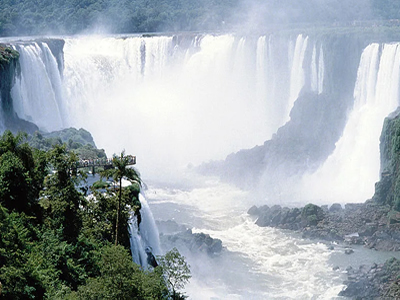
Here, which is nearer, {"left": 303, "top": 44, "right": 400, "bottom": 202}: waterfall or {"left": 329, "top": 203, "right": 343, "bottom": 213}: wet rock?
{"left": 329, "top": 203, "right": 343, "bottom": 213}: wet rock

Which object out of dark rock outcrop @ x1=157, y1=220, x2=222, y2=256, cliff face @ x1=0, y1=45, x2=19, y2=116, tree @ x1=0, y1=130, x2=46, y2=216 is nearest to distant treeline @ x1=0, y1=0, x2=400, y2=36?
cliff face @ x1=0, y1=45, x2=19, y2=116

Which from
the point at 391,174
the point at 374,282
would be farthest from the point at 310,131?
the point at 374,282

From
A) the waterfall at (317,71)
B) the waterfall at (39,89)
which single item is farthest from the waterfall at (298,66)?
the waterfall at (39,89)

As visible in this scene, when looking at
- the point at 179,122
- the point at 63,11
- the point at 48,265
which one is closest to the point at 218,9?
the point at 63,11

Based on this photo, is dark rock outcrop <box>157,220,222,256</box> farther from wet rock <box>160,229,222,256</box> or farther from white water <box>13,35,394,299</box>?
white water <box>13,35,394,299</box>

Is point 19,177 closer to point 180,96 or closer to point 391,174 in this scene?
point 391,174

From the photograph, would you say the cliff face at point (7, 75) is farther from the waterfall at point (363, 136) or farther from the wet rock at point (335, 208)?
the wet rock at point (335, 208)
